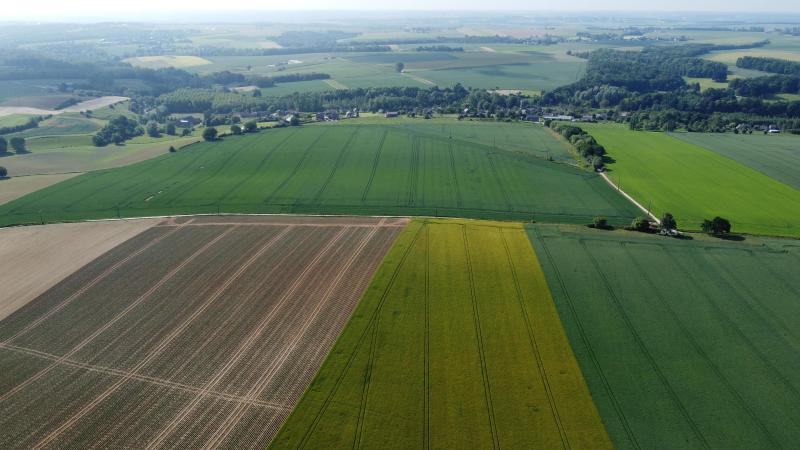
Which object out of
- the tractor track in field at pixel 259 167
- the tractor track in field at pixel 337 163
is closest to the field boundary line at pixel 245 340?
the tractor track in field at pixel 337 163

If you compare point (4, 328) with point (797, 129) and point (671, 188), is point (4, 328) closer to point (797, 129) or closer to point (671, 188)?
point (671, 188)

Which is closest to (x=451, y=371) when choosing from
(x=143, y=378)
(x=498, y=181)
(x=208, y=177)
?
(x=143, y=378)

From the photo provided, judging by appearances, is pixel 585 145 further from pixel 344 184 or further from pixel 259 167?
pixel 259 167

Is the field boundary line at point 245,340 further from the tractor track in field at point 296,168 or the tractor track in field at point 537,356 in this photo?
the tractor track in field at point 537,356

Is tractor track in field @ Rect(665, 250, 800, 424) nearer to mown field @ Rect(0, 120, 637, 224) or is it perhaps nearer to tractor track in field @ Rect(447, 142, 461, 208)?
mown field @ Rect(0, 120, 637, 224)

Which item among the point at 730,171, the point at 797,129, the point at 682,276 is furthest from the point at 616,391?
the point at 797,129

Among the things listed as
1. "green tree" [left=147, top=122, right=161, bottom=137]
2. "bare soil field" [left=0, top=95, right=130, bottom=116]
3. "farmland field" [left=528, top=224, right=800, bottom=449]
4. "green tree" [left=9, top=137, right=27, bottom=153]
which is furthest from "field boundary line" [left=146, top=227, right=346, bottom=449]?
"bare soil field" [left=0, top=95, right=130, bottom=116]
